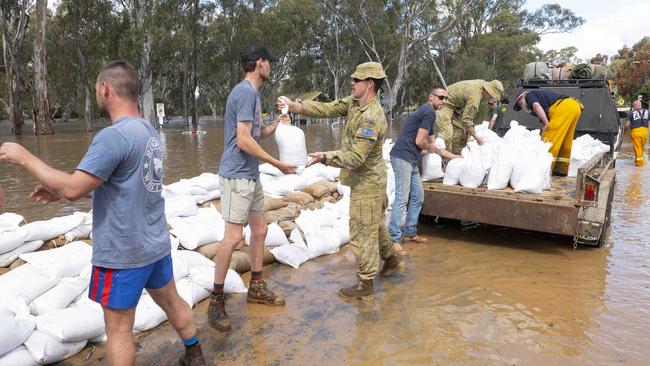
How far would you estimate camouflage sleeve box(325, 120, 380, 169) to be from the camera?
320cm

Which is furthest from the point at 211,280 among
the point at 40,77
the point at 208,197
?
the point at 40,77

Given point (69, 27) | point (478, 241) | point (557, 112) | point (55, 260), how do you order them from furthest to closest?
1. point (69, 27)
2. point (557, 112)
3. point (478, 241)
4. point (55, 260)

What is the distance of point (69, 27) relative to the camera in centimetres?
2733

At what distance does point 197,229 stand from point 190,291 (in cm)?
89

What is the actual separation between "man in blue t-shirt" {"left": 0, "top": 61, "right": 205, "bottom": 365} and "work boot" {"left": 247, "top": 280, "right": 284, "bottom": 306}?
1.38 m

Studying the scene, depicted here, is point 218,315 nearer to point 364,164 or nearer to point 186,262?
point 186,262

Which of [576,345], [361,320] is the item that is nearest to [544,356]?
[576,345]

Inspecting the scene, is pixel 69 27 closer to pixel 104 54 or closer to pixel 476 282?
pixel 104 54

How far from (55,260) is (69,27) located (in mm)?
29099

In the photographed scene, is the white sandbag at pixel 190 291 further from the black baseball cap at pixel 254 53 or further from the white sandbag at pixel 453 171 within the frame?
the white sandbag at pixel 453 171

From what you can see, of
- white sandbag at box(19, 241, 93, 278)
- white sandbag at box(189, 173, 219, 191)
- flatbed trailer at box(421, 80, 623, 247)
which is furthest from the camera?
white sandbag at box(189, 173, 219, 191)

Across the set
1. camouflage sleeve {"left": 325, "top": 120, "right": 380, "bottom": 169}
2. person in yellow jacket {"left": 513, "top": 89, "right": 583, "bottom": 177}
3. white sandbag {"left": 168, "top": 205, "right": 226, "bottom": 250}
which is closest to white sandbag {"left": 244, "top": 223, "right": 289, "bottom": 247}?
white sandbag {"left": 168, "top": 205, "right": 226, "bottom": 250}

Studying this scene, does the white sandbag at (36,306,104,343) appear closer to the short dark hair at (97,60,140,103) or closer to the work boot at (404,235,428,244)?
the short dark hair at (97,60,140,103)

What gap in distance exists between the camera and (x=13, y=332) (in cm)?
240
